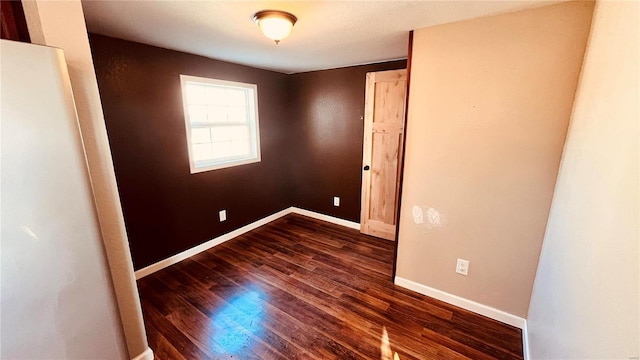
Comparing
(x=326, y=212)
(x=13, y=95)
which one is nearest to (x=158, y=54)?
(x=13, y=95)

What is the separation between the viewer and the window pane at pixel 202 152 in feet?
9.50

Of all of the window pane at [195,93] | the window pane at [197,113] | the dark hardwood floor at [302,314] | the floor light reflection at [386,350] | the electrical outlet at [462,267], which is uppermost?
the window pane at [195,93]

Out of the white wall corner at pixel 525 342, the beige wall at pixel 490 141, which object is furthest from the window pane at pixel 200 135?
the white wall corner at pixel 525 342

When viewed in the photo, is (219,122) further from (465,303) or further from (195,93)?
(465,303)

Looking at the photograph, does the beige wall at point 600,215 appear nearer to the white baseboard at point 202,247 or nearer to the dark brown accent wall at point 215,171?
the dark brown accent wall at point 215,171

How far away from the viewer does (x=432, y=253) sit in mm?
2131

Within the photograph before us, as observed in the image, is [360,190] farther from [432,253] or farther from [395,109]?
[432,253]

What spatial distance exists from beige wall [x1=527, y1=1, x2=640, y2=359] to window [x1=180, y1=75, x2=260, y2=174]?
3027mm

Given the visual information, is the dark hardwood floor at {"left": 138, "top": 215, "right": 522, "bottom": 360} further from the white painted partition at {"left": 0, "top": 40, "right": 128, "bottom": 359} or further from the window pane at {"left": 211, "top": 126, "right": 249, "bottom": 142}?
the window pane at {"left": 211, "top": 126, "right": 249, "bottom": 142}

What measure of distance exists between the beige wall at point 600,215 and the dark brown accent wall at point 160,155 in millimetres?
3031

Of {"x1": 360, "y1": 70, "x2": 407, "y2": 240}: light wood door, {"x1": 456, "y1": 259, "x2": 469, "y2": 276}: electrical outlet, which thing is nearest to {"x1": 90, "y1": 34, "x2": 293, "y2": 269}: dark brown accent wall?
{"x1": 360, "y1": 70, "x2": 407, "y2": 240}: light wood door

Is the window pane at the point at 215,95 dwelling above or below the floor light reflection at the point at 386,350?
above

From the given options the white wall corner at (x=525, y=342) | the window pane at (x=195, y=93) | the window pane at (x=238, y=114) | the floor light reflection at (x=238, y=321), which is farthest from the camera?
the window pane at (x=238, y=114)

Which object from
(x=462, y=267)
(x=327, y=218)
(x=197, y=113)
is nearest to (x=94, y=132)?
(x=197, y=113)
